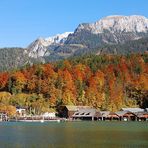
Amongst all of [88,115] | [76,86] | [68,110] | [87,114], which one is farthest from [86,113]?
[76,86]

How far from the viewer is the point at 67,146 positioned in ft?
137

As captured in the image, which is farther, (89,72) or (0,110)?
(89,72)

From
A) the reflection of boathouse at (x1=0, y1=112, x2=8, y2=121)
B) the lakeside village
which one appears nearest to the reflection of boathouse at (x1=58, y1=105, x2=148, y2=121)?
the lakeside village

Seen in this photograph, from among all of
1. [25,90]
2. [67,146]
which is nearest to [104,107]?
[25,90]

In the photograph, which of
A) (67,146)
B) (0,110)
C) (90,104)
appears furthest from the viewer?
(90,104)

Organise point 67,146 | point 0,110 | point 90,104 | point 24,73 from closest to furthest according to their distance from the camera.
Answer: point 67,146, point 0,110, point 90,104, point 24,73

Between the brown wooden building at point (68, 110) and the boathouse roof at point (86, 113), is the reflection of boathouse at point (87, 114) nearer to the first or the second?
the boathouse roof at point (86, 113)

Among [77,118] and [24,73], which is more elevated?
[24,73]

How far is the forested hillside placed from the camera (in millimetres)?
137625

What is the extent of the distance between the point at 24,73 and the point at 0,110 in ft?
79.6

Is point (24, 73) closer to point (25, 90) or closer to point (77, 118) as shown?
point (25, 90)

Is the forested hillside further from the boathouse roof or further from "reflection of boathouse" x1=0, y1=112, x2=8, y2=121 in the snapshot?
"reflection of boathouse" x1=0, y1=112, x2=8, y2=121

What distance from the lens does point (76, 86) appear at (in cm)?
14338

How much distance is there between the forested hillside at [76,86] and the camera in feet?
452
